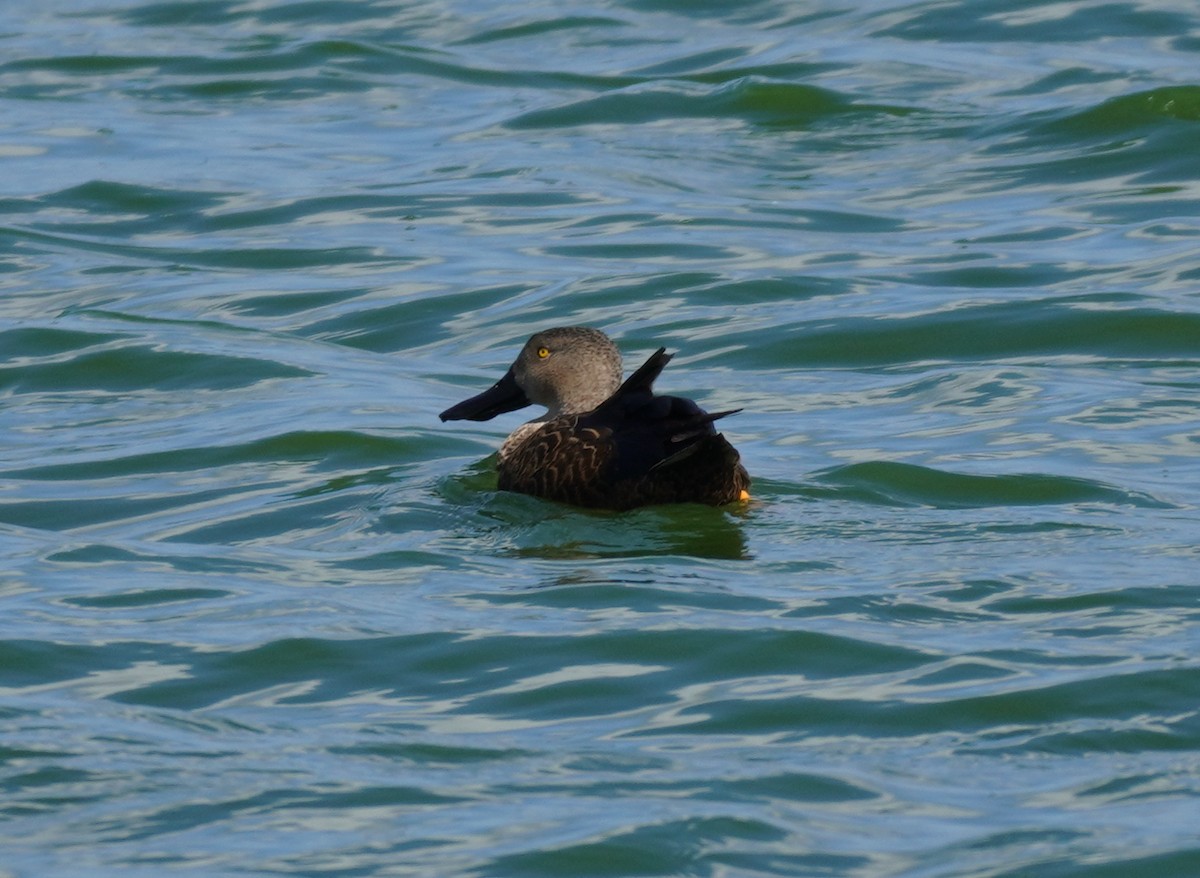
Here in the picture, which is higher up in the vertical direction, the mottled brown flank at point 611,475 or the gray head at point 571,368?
the gray head at point 571,368

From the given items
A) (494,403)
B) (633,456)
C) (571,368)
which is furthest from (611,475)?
(494,403)

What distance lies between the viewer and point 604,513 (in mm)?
9047

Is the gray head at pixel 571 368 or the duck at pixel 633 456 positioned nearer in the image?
the duck at pixel 633 456

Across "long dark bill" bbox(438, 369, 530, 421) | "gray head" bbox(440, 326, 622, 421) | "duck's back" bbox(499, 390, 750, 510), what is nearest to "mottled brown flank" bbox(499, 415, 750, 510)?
"duck's back" bbox(499, 390, 750, 510)

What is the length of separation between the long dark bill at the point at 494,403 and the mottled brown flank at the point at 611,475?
114cm

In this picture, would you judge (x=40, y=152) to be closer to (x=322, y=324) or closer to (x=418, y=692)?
(x=322, y=324)

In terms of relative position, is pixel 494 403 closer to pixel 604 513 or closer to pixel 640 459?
pixel 604 513

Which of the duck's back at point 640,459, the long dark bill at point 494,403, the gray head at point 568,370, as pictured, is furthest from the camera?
the long dark bill at point 494,403

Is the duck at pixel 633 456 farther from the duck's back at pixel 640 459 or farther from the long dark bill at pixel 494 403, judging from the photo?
the long dark bill at pixel 494 403

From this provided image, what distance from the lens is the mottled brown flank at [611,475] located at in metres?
8.78

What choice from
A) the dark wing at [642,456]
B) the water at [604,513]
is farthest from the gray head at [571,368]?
the dark wing at [642,456]

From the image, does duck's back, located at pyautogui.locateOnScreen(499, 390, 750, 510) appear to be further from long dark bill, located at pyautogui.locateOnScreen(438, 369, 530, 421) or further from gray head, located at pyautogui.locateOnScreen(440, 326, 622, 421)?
long dark bill, located at pyautogui.locateOnScreen(438, 369, 530, 421)

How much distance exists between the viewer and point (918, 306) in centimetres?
1323

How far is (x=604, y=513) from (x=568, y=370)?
135cm
